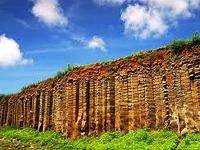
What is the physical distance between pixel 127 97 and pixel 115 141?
3.15 meters

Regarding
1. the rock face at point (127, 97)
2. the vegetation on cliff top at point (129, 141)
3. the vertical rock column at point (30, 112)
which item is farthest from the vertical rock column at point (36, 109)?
the vegetation on cliff top at point (129, 141)

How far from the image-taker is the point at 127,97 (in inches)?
672

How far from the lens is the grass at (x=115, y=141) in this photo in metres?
13.5

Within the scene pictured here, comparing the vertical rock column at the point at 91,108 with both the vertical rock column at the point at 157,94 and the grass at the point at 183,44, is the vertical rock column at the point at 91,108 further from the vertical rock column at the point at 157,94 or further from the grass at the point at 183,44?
the grass at the point at 183,44

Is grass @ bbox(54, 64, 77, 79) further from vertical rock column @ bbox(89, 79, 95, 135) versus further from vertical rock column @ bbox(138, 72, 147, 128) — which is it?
vertical rock column @ bbox(138, 72, 147, 128)

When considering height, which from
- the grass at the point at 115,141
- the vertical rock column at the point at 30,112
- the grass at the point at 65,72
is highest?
the grass at the point at 65,72

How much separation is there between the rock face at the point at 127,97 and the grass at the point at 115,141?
64 cm

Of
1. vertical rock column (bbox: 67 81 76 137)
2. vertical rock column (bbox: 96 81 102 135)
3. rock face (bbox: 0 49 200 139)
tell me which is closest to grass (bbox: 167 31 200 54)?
rock face (bbox: 0 49 200 139)

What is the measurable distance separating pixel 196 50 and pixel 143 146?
263 inches

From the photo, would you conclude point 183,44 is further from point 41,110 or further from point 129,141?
point 41,110

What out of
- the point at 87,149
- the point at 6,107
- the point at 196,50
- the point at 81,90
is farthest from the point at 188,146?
the point at 6,107

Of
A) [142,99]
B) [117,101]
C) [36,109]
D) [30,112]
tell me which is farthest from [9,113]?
[142,99]

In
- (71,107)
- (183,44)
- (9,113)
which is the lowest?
(9,113)

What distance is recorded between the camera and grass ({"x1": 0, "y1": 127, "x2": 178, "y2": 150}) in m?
13.5
